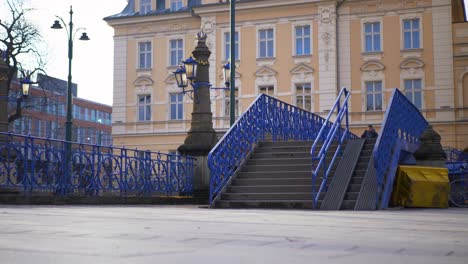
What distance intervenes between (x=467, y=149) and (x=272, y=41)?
1365 centimetres

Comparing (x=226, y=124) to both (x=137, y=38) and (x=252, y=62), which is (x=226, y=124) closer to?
(x=252, y=62)

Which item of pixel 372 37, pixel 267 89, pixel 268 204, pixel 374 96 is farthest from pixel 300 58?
pixel 268 204

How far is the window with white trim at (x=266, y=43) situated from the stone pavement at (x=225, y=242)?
35.4m

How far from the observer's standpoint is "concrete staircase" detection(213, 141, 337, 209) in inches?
533

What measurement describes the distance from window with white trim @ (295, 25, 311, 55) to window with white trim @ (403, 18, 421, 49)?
584 centimetres

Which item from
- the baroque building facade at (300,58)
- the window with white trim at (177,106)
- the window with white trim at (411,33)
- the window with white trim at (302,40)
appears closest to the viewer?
the baroque building facade at (300,58)

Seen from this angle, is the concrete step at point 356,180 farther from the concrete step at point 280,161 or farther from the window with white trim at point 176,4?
the window with white trim at point 176,4

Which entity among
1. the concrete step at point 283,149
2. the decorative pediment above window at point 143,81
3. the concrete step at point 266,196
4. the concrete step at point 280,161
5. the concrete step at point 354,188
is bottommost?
the concrete step at point 266,196

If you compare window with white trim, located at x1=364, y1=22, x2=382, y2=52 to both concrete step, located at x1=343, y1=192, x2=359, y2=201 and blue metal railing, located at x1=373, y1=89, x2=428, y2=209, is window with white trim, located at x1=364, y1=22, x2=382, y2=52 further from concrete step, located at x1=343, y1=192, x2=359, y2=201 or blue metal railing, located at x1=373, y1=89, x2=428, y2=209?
concrete step, located at x1=343, y1=192, x2=359, y2=201

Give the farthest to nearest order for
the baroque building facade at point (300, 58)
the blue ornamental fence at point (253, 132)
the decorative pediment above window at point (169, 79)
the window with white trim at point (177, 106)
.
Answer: the decorative pediment above window at point (169, 79)
the window with white trim at point (177, 106)
the baroque building facade at point (300, 58)
the blue ornamental fence at point (253, 132)

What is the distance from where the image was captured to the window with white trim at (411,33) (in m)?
40.3

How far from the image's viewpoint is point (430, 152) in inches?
666

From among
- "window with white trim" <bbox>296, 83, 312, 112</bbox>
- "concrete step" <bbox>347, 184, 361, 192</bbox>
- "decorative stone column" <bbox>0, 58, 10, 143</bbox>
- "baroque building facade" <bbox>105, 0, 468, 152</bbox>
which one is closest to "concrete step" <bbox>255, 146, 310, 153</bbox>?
"concrete step" <bbox>347, 184, 361, 192</bbox>

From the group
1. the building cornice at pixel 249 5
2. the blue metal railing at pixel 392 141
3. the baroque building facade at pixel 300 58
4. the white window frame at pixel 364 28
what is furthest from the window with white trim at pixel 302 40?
the blue metal railing at pixel 392 141
